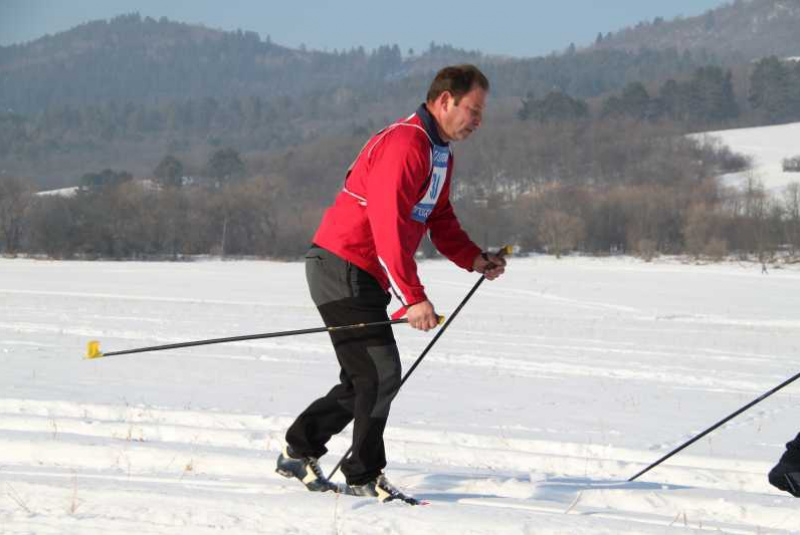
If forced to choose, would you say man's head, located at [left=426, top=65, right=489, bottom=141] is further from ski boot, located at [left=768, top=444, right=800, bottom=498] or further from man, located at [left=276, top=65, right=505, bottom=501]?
ski boot, located at [left=768, top=444, right=800, bottom=498]

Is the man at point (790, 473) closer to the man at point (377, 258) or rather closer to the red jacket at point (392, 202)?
the man at point (377, 258)

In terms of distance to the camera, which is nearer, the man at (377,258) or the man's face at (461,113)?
the man at (377,258)

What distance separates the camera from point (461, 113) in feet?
14.6

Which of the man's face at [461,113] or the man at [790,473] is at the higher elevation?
the man's face at [461,113]

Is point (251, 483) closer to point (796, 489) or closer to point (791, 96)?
point (796, 489)

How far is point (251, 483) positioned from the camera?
197 inches

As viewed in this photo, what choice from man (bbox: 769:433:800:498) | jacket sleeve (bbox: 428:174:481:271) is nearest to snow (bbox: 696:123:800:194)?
man (bbox: 769:433:800:498)

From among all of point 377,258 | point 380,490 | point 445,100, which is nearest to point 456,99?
point 445,100

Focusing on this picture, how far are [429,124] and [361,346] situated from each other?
109 cm

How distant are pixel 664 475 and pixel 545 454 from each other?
3.07 ft

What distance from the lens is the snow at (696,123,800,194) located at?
124438 millimetres

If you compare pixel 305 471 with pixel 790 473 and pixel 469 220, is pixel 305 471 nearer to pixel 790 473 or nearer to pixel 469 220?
pixel 790 473

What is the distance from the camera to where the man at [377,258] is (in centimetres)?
429

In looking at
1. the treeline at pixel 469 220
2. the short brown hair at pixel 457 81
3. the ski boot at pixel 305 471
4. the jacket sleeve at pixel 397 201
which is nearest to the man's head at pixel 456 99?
the short brown hair at pixel 457 81
